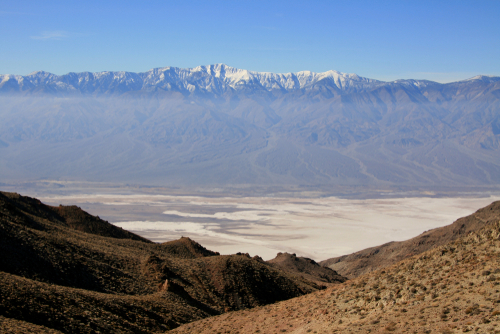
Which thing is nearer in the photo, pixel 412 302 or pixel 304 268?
pixel 412 302

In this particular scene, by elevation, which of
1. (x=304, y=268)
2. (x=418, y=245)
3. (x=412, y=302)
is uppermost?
(x=412, y=302)

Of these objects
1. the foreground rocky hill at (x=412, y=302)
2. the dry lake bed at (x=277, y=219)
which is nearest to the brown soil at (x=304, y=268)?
the dry lake bed at (x=277, y=219)

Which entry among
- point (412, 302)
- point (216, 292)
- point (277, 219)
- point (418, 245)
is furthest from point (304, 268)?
point (277, 219)

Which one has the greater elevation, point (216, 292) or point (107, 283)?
point (107, 283)

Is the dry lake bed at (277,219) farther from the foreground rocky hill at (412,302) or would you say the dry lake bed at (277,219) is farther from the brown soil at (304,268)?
the foreground rocky hill at (412,302)

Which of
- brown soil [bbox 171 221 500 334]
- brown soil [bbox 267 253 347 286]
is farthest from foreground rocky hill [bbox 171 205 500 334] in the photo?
brown soil [bbox 267 253 347 286]

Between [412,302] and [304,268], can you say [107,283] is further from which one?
[304,268]
